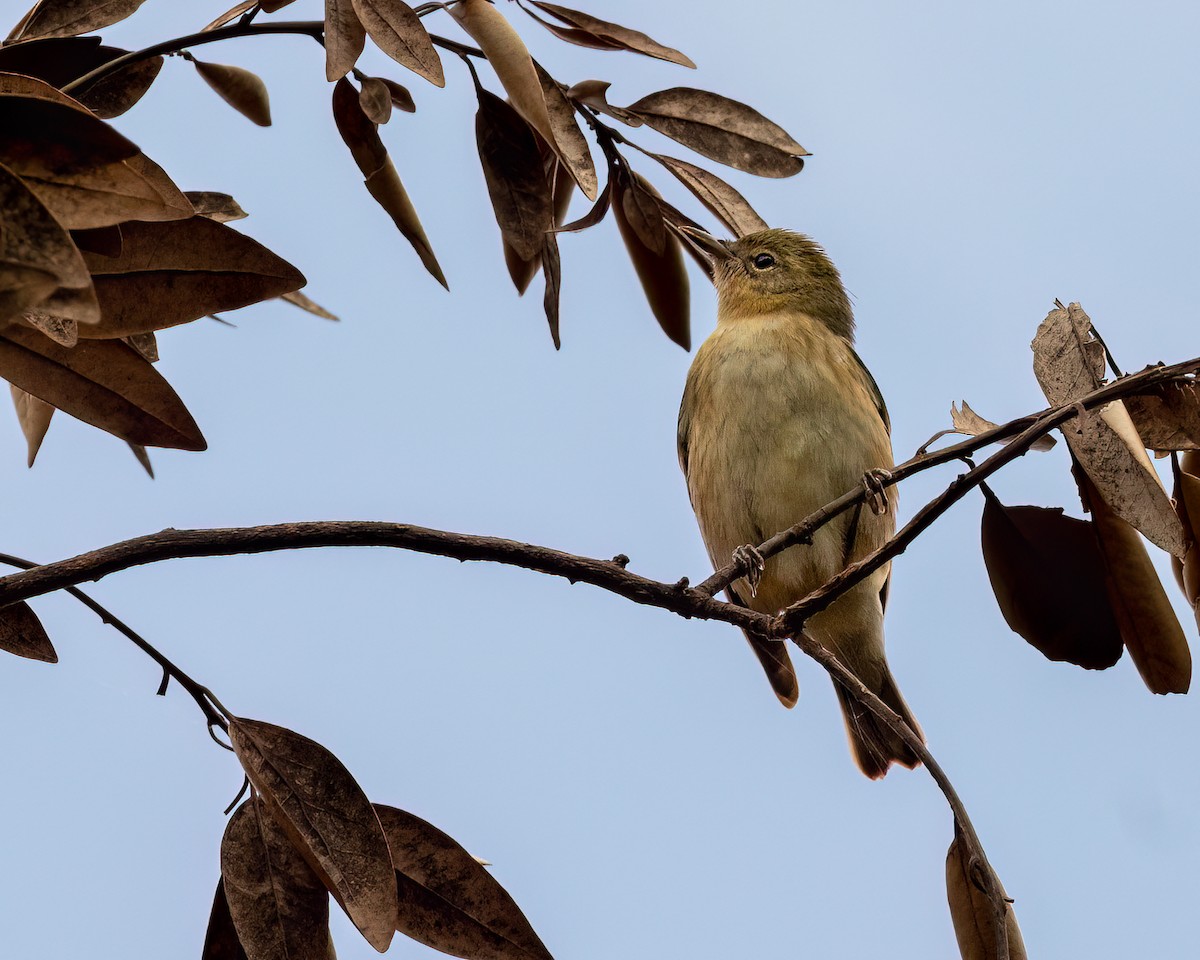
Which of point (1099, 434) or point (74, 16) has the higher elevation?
point (74, 16)

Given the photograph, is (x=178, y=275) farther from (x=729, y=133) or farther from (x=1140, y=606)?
(x=1140, y=606)

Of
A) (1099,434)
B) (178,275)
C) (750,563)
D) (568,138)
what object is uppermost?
(568,138)

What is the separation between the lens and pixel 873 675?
3.48 m

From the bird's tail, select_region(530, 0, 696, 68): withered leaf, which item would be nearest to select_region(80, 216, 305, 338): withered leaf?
select_region(530, 0, 696, 68): withered leaf

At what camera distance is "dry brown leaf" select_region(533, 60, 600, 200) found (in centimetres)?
135

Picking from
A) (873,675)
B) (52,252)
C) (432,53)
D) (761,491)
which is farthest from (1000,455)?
(873,675)

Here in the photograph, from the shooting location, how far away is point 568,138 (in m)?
1.42

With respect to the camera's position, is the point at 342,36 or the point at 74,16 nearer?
the point at 342,36

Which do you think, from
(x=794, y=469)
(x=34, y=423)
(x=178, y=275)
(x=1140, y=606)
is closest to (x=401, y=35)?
(x=178, y=275)

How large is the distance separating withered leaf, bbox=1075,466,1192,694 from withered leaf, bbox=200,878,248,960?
1.02 meters

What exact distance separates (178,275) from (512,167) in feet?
2.02

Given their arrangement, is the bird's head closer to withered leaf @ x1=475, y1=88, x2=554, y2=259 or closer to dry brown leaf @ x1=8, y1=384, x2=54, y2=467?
withered leaf @ x1=475, y1=88, x2=554, y2=259

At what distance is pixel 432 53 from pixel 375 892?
0.87 m

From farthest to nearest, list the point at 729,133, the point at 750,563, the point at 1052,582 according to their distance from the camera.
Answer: the point at 750,563 → the point at 729,133 → the point at 1052,582
